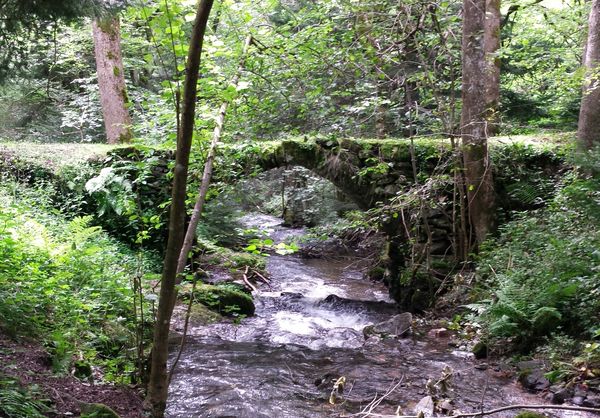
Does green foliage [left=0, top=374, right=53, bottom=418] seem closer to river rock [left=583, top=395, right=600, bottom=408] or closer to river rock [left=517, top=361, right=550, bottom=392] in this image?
river rock [left=583, top=395, right=600, bottom=408]

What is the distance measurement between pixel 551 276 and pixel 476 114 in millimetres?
3350

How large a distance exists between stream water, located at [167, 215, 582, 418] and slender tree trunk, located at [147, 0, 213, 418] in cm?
97

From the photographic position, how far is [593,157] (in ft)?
21.8

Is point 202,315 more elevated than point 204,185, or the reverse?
point 204,185

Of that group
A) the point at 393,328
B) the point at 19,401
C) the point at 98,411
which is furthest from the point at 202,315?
the point at 19,401

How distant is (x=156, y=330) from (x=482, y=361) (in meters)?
4.63

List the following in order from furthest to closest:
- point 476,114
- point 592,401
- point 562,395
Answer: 1. point 476,114
2. point 562,395
3. point 592,401

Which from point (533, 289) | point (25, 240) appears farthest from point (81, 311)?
point (533, 289)

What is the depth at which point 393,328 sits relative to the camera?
26.0 feet

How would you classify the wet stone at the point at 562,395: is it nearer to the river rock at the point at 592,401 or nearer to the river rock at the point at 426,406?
the river rock at the point at 592,401

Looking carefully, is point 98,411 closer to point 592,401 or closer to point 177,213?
point 177,213

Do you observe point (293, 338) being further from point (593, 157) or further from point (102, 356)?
point (593, 157)

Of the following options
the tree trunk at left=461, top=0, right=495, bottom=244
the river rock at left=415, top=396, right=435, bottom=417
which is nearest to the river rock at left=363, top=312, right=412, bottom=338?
the tree trunk at left=461, top=0, right=495, bottom=244

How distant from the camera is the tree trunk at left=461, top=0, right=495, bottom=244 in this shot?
338 inches
